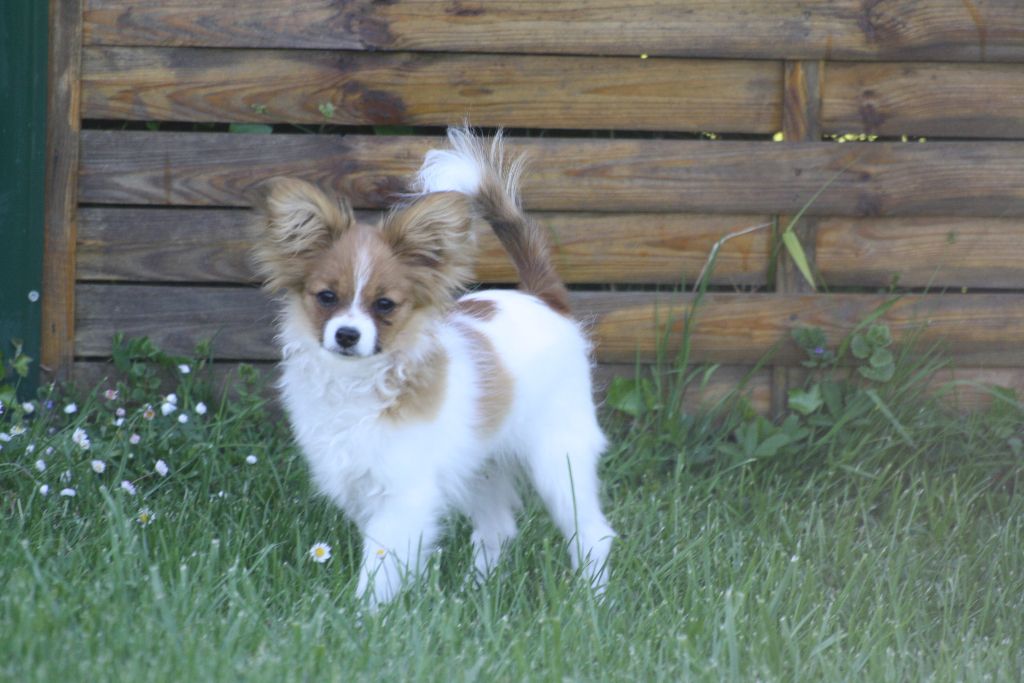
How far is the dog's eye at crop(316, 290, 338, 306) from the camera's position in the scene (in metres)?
3.07

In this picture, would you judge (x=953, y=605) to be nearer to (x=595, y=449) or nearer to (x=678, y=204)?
(x=595, y=449)

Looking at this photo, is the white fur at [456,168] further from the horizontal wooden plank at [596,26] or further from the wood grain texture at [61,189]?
the wood grain texture at [61,189]

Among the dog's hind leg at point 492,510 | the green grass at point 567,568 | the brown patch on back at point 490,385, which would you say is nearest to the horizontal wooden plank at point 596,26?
the green grass at point 567,568

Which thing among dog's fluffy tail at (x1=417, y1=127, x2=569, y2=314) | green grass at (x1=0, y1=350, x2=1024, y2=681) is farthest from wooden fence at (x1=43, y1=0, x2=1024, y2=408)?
dog's fluffy tail at (x1=417, y1=127, x2=569, y2=314)

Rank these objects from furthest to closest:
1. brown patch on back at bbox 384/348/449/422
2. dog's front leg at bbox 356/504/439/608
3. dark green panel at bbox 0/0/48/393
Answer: dark green panel at bbox 0/0/48/393
brown patch on back at bbox 384/348/449/422
dog's front leg at bbox 356/504/439/608

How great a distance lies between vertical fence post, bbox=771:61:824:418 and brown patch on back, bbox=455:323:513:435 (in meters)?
1.44

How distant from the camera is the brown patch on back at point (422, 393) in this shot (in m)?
3.14

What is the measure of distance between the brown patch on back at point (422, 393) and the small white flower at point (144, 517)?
0.73 metres

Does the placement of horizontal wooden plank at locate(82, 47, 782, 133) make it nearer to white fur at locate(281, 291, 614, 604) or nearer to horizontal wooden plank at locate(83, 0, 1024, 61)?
horizontal wooden plank at locate(83, 0, 1024, 61)

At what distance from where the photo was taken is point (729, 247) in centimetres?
438

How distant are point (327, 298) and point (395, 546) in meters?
0.65

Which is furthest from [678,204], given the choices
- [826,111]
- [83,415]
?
[83,415]

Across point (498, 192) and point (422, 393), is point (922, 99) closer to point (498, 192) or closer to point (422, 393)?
point (498, 192)

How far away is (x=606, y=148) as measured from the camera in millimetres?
4273
